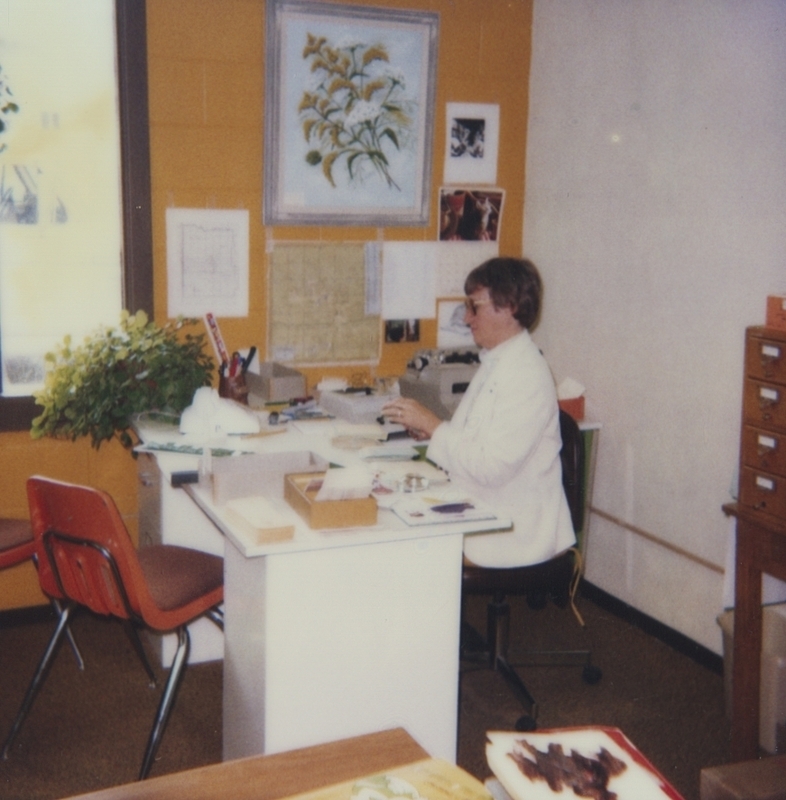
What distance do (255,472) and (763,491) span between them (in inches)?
51.8

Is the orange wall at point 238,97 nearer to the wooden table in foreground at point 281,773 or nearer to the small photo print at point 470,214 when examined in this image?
the small photo print at point 470,214

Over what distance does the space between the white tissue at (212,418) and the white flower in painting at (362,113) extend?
4.39ft

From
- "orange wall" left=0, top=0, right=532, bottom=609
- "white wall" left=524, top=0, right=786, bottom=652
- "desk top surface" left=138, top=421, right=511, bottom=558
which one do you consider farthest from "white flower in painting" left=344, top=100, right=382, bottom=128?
"desk top surface" left=138, top=421, right=511, bottom=558

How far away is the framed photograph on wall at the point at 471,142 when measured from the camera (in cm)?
391

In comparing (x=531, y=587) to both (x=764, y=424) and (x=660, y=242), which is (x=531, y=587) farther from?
(x=660, y=242)

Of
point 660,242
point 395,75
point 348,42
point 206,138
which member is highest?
point 348,42

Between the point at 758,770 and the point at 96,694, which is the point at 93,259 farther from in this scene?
the point at 758,770

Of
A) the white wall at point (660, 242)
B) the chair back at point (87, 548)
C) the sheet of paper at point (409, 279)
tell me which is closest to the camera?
the chair back at point (87, 548)

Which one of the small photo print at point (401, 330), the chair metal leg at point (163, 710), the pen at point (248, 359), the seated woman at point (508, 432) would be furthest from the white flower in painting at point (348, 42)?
the chair metal leg at point (163, 710)

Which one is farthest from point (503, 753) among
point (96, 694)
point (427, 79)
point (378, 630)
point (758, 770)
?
point (427, 79)

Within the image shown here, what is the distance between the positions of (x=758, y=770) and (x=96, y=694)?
2.19 m

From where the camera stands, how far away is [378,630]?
219 cm

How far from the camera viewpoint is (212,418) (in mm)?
2896

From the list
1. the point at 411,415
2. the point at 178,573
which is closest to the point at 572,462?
the point at 411,415
